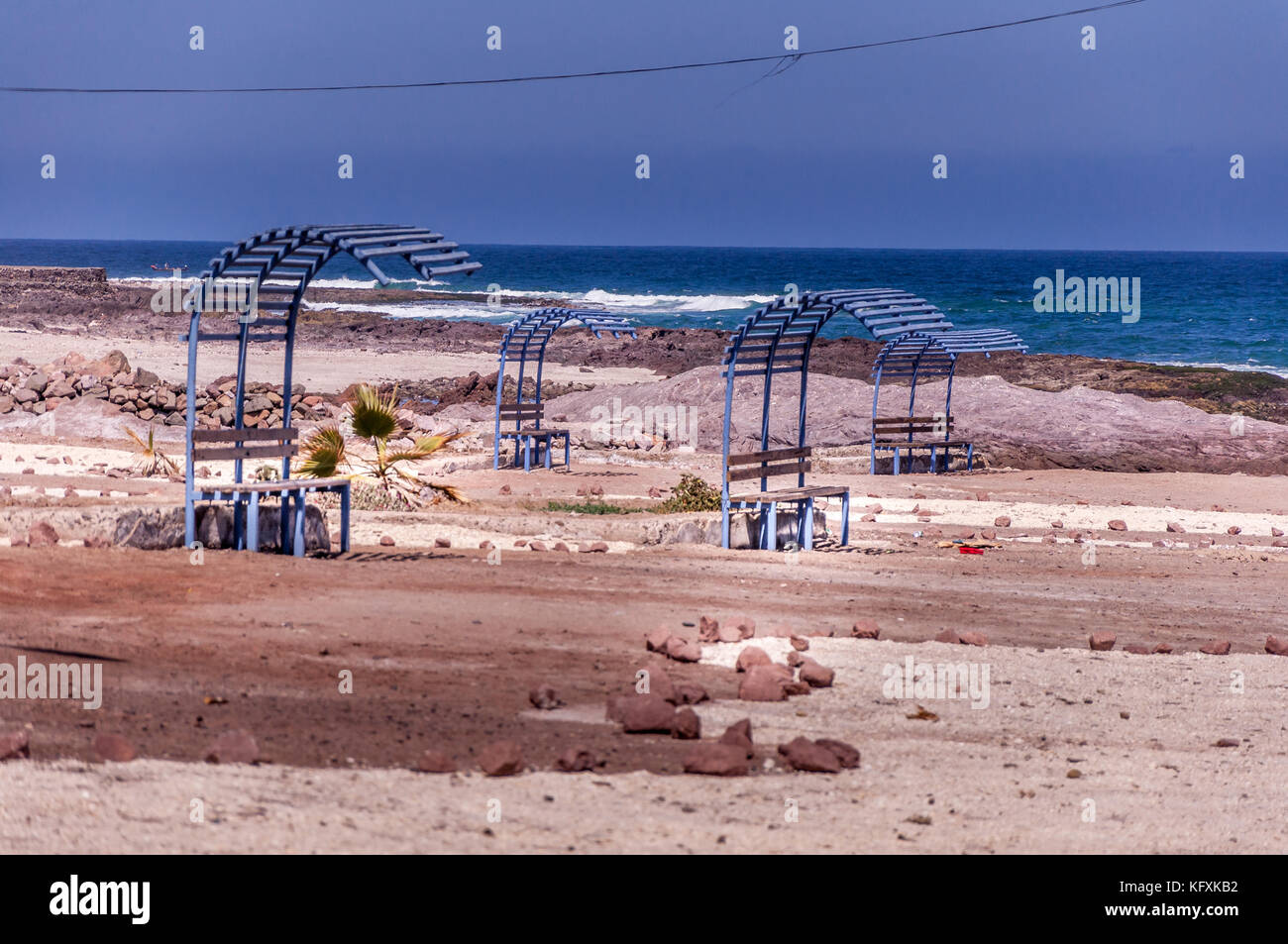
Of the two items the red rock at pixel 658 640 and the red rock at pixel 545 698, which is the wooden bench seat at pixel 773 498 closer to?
the red rock at pixel 658 640

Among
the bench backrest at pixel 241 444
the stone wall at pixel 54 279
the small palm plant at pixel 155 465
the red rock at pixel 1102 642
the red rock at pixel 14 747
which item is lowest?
the red rock at pixel 1102 642

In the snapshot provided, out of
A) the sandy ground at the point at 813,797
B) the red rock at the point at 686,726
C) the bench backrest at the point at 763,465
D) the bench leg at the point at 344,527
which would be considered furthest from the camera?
the bench backrest at the point at 763,465

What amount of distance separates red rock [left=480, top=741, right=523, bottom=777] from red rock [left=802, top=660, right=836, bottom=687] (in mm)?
2129

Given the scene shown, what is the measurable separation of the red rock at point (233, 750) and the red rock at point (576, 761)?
1.09 metres

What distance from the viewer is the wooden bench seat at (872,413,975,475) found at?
19.2 meters

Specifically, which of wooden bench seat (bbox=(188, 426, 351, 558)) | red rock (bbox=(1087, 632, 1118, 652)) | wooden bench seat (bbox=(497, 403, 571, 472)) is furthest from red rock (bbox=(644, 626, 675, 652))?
wooden bench seat (bbox=(497, 403, 571, 472))

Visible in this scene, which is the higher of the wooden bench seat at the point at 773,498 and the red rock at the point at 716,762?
the wooden bench seat at the point at 773,498

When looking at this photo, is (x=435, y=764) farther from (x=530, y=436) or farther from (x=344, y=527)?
(x=530, y=436)

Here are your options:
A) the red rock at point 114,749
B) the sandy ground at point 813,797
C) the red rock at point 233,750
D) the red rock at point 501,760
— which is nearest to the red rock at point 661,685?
the sandy ground at point 813,797

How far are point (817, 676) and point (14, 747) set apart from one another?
3.62 m

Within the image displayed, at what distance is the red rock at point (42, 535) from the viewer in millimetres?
9164

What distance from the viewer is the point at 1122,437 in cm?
2030

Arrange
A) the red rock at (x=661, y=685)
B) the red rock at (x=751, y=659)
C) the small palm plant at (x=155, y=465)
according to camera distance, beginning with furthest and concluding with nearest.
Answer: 1. the small palm plant at (x=155, y=465)
2. the red rock at (x=751, y=659)
3. the red rock at (x=661, y=685)
